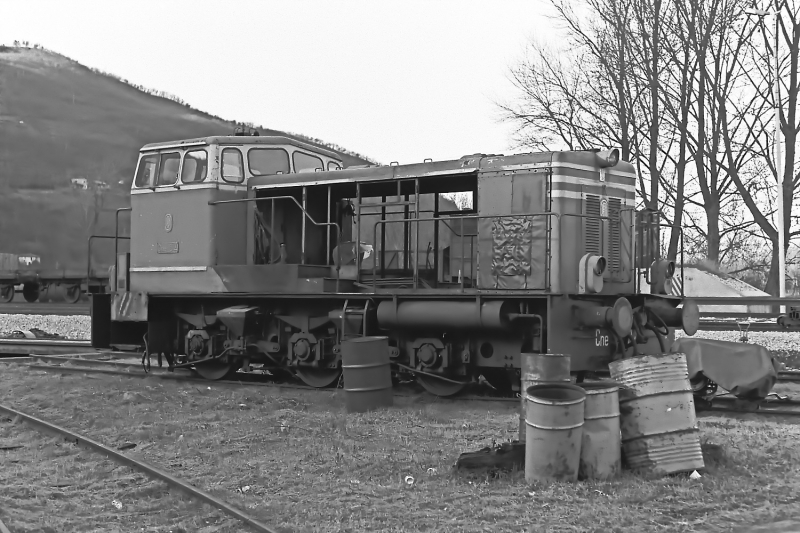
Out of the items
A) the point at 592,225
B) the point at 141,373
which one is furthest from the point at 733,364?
the point at 141,373

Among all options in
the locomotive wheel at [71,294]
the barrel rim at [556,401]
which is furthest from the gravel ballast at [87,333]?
the locomotive wheel at [71,294]

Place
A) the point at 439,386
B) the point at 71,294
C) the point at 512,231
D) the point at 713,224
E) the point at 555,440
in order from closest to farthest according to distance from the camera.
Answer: the point at 555,440 < the point at 512,231 < the point at 439,386 < the point at 713,224 < the point at 71,294

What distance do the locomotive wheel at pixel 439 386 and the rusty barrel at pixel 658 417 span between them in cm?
376

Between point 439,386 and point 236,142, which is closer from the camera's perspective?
point 439,386

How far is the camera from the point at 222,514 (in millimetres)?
4914

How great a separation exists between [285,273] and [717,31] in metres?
17.0

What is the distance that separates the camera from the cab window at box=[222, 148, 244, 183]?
1112 cm

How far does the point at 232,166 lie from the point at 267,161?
1.74 feet

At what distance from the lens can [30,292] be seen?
108ft

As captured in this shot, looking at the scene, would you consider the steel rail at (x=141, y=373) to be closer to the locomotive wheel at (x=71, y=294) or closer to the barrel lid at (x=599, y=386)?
the barrel lid at (x=599, y=386)

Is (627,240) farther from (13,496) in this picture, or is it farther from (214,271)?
(13,496)

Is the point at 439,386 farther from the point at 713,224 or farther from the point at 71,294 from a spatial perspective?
the point at 71,294

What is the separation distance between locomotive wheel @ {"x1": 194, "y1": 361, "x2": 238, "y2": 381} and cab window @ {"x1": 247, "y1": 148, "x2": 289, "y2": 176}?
9.30 feet

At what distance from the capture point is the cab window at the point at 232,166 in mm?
11117
